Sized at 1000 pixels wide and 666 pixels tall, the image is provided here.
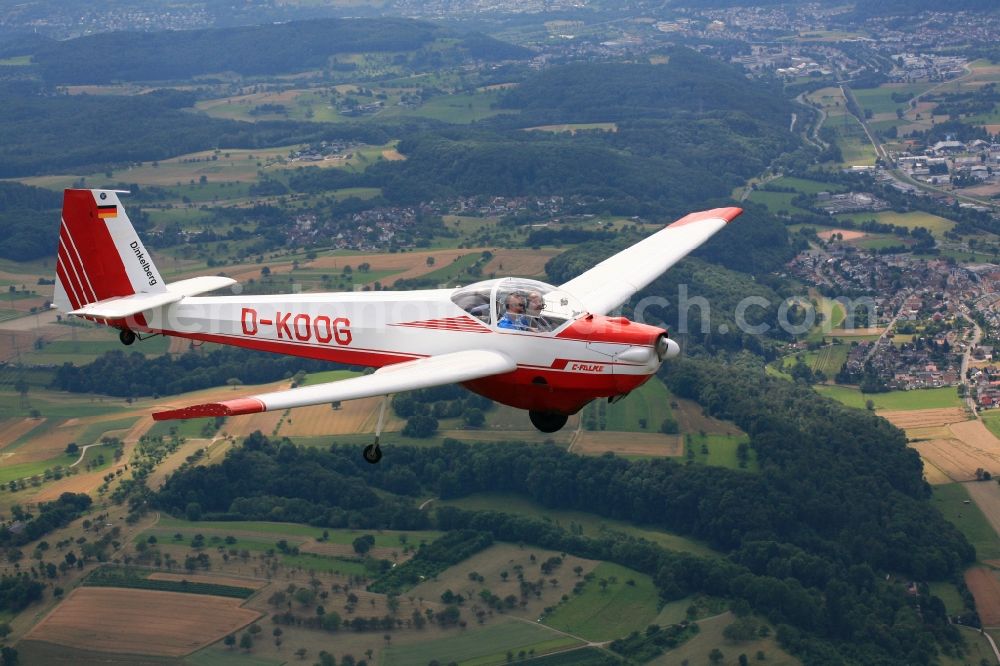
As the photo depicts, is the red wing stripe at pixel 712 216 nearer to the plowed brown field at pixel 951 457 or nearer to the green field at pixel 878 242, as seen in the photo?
the plowed brown field at pixel 951 457

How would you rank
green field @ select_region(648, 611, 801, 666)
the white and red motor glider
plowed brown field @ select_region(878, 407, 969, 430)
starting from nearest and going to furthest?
the white and red motor glider → green field @ select_region(648, 611, 801, 666) → plowed brown field @ select_region(878, 407, 969, 430)

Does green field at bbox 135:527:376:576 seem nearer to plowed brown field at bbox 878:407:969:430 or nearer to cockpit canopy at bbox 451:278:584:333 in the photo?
plowed brown field at bbox 878:407:969:430

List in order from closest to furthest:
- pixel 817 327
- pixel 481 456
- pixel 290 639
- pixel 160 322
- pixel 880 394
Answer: pixel 160 322
pixel 290 639
pixel 481 456
pixel 880 394
pixel 817 327

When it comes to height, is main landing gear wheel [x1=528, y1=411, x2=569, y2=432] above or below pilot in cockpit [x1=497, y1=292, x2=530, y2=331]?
below

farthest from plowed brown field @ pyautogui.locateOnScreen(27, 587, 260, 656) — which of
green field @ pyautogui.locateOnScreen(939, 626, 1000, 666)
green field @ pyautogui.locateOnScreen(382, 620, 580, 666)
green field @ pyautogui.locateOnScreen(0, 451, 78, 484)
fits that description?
green field @ pyautogui.locateOnScreen(939, 626, 1000, 666)

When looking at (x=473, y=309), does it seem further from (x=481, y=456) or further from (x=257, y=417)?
(x=257, y=417)

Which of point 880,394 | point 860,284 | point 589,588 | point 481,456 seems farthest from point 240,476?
point 860,284
